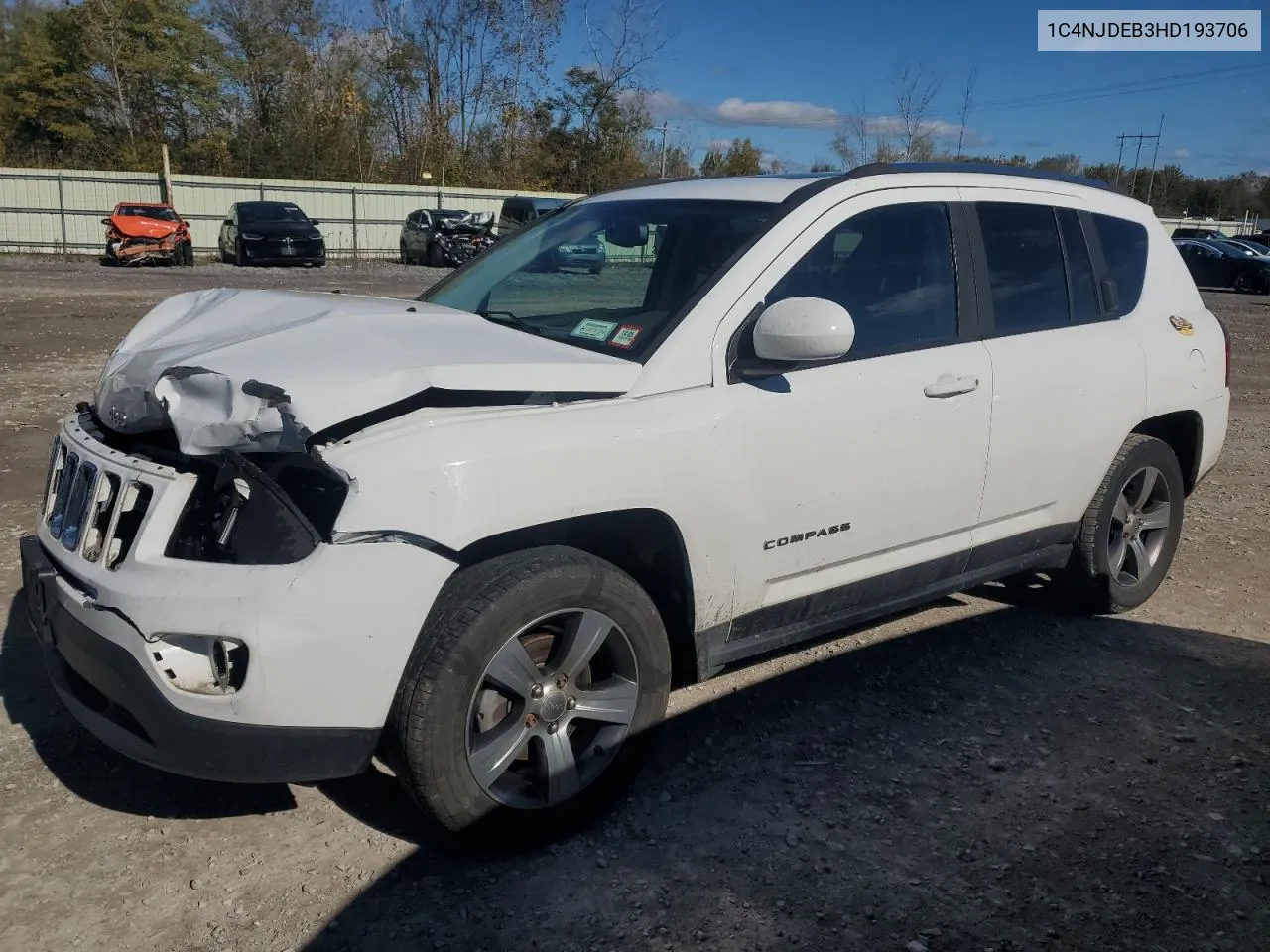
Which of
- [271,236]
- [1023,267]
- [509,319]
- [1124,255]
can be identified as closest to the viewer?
[509,319]

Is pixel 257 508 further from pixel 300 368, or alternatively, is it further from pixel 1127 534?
pixel 1127 534

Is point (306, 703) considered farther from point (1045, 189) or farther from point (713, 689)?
point (1045, 189)

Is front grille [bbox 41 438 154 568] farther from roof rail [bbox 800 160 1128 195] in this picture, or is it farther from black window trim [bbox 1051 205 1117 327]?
black window trim [bbox 1051 205 1117 327]

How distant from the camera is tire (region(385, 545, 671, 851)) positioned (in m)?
2.62

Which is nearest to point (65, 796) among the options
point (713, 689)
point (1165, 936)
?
point (713, 689)

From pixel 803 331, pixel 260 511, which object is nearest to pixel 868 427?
pixel 803 331

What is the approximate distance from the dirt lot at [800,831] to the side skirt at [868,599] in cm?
40

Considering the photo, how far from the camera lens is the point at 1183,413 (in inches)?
193

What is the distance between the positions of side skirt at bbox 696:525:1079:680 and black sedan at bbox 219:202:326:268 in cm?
2556

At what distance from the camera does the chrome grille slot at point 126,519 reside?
2.64 m

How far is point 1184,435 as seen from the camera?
16.5 ft

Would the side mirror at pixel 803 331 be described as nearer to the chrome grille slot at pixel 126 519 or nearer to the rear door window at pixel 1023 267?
the rear door window at pixel 1023 267

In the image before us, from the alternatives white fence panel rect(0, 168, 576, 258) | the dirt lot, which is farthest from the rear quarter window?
white fence panel rect(0, 168, 576, 258)

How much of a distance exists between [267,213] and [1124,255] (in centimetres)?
2615
